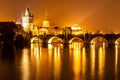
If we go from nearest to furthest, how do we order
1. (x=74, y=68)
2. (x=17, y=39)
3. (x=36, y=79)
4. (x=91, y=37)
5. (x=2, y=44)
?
(x=36, y=79), (x=74, y=68), (x=2, y=44), (x=17, y=39), (x=91, y=37)

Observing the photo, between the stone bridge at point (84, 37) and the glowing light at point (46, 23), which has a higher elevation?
the glowing light at point (46, 23)

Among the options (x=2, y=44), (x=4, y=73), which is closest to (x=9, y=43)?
(x=2, y=44)

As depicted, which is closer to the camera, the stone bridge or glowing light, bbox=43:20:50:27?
the stone bridge

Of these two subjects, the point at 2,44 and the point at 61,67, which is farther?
the point at 2,44

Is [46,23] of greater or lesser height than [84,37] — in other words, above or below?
above

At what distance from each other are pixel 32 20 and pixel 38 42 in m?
19.4

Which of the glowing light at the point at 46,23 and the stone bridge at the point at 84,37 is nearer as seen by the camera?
the stone bridge at the point at 84,37

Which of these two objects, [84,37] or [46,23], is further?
[46,23]

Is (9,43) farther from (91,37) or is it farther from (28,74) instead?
(28,74)

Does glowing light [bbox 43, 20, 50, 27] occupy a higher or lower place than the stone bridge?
higher

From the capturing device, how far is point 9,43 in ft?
217

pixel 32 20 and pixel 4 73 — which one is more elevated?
pixel 32 20

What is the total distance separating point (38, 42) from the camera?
98.4 metres

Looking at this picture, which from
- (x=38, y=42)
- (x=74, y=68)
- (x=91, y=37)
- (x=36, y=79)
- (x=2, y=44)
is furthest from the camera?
(x=38, y=42)
